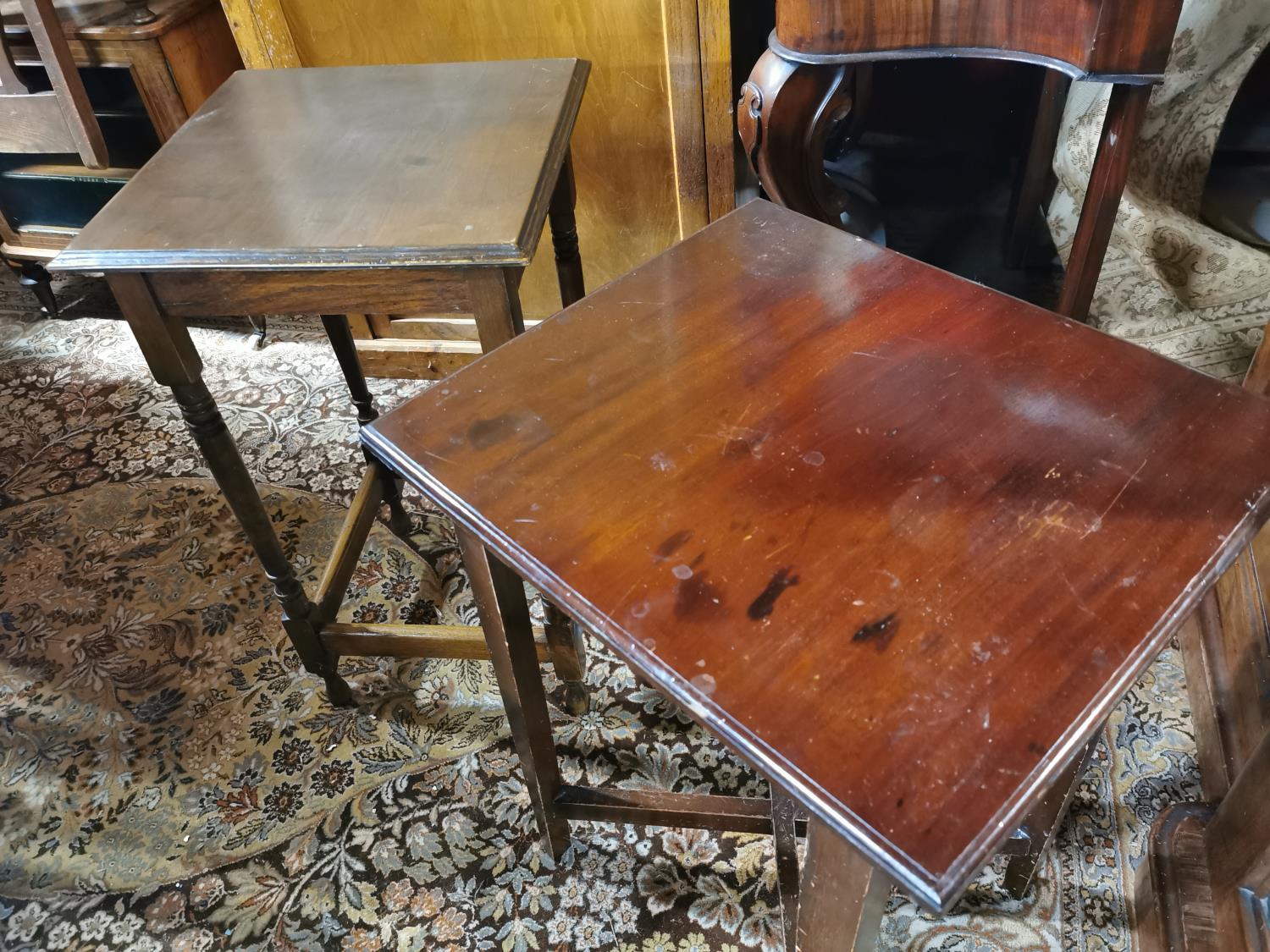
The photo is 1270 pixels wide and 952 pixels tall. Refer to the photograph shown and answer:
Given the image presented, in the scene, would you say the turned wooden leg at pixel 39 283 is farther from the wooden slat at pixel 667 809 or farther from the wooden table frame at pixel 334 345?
the wooden slat at pixel 667 809

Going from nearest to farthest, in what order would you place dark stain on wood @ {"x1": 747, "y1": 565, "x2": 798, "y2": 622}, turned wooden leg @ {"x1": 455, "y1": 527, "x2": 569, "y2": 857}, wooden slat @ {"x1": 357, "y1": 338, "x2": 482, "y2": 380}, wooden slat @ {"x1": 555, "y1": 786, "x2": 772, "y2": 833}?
dark stain on wood @ {"x1": 747, "y1": 565, "x2": 798, "y2": 622}, turned wooden leg @ {"x1": 455, "y1": 527, "x2": 569, "y2": 857}, wooden slat @ {"x1": 555, "y1": 786, "x2": 772, "y2": 833}, wooden slat @ {"x1": 357, "y1": 338, "x2": 482, "y2": 380}

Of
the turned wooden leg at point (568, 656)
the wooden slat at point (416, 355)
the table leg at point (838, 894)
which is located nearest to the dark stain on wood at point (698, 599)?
the table leg at point (838, 894)

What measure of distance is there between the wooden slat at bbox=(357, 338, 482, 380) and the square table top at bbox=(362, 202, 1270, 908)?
102cm

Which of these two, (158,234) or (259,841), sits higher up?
(158,234)

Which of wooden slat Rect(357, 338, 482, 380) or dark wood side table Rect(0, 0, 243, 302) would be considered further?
wooden slat Rect(357, 338, 482, 380)

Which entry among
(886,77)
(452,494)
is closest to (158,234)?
(452,494)

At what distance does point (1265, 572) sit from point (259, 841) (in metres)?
1.28

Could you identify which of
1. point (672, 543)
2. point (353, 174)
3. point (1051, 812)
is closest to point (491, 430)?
point (672, 543)

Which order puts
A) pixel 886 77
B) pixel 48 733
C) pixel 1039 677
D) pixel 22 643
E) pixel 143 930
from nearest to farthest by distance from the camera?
pixel 1039 677 < pixel 143 930 < pixel 48 733 < pixel 22 643 < pixel 886 77

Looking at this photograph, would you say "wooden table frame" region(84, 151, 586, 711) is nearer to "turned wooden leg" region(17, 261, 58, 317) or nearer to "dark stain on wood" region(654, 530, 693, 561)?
"dark stain on wood" region(654, 530, 693, 561)

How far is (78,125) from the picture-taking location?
1.39 meters

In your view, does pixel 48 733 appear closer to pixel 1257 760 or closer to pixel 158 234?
pixel 158 234

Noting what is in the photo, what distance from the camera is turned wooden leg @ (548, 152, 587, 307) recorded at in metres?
1.15

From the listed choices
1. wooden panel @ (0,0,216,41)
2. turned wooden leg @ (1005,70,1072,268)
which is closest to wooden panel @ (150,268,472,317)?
wooden panel @ (0,0,216,41)
